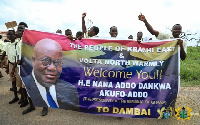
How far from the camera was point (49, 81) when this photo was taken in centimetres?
427

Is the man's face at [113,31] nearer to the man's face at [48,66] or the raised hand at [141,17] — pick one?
the raised hand at [141,17]

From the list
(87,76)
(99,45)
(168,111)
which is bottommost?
(168,111)

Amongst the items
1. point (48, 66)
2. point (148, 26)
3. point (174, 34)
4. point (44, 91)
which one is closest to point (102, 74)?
point (48, 66)

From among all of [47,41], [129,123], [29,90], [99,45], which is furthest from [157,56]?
[29,90]

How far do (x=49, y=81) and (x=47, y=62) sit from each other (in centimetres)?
40

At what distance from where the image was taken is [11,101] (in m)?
5.26

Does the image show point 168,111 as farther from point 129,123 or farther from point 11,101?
point 11,101

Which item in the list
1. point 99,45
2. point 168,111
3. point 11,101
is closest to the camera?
point 168,111

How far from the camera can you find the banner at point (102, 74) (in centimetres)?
397

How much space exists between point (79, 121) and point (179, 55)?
239cm

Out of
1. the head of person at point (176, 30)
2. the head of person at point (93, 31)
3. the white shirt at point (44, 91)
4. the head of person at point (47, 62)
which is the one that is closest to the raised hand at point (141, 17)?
the head of person at point (176, 30)

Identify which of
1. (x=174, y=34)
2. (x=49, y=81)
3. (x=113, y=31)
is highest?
(x=113, y=31)

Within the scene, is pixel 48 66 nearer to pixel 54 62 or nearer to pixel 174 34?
pixel 54 62

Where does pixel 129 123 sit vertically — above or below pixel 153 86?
below
